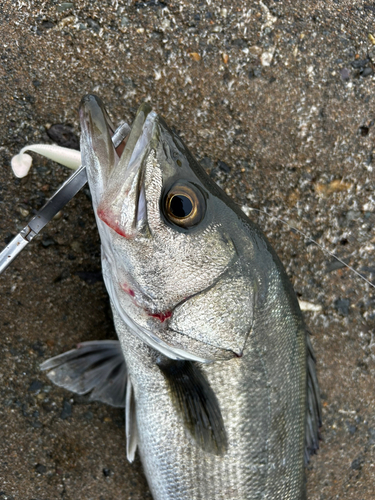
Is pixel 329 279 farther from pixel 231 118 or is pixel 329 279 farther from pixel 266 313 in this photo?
A: pixel 231 118

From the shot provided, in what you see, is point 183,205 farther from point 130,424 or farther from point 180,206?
point 130,424

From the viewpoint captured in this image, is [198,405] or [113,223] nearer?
[113,223]

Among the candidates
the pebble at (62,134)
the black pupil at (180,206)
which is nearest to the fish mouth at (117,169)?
the black pupil at (180,206)

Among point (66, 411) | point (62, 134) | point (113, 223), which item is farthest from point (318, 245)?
point (66, 411)

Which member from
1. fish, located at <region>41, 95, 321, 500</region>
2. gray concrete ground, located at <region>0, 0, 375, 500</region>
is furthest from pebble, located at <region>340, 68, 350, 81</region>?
fish, located at <region>41, 95, 321, 500</region>

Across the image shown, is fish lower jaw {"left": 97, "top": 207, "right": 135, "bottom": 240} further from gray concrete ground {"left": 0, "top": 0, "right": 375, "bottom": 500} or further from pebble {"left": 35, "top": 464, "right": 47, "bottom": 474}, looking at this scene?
pebble {"left": 35, "top": 464, "right": 47, "bottom": 474}

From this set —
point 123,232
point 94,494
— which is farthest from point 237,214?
point 94,494

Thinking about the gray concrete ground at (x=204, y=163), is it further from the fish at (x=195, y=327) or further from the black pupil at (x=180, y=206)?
the black pupil at (x=180, y=206)
